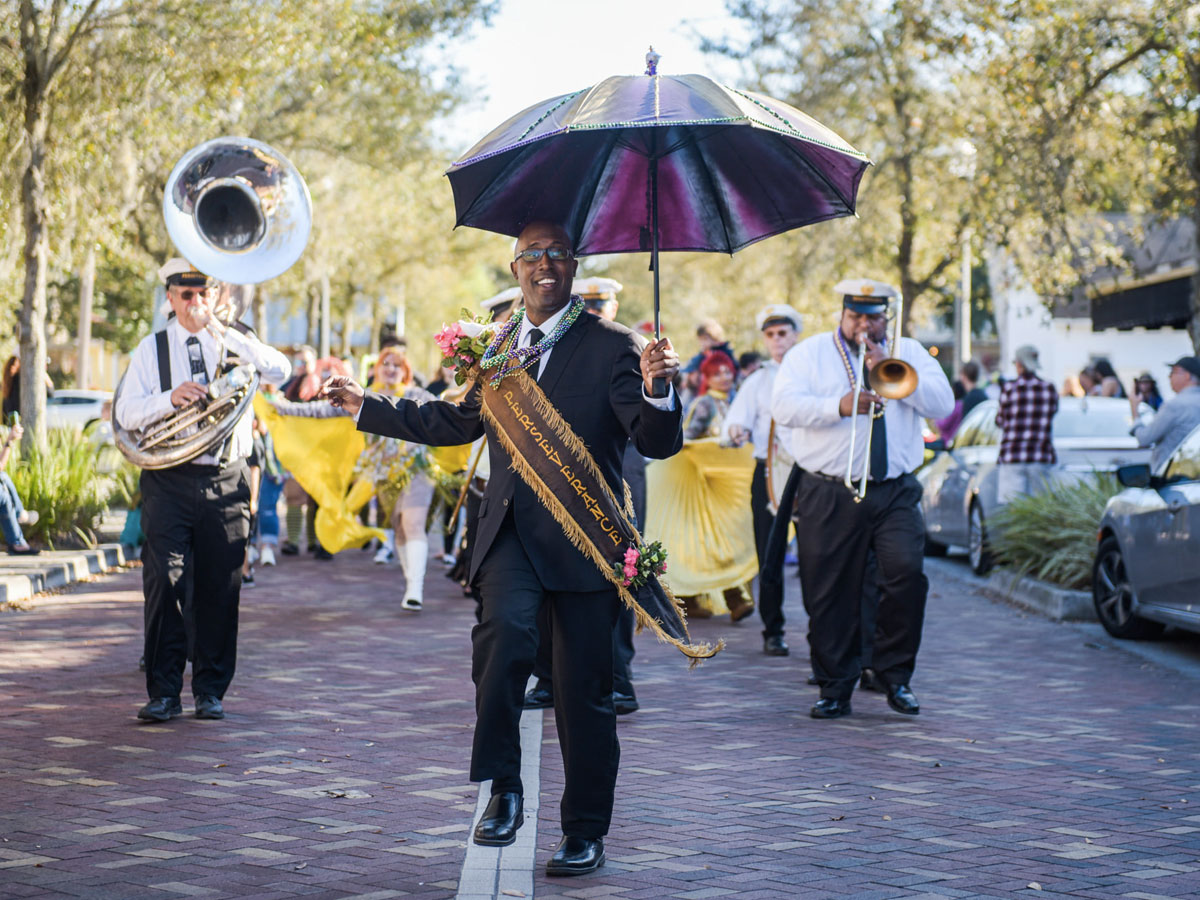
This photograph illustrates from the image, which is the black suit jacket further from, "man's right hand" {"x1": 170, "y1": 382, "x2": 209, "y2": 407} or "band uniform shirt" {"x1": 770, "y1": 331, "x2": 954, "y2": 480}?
"band uniform shirt" {"x1": 770, "y1": 331, "x2": 954, "y2": 480}

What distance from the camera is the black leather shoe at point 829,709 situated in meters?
7.89

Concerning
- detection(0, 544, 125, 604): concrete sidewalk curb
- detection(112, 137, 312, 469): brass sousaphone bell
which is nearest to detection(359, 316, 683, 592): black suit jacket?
detection(112, 137, 312, 469): brass sousaphone bell

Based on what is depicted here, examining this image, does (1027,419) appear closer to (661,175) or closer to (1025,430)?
(1025,430)

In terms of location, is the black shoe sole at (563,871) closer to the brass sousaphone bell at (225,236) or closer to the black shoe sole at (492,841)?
the black shoe sole at (492,841)

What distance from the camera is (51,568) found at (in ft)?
43.0

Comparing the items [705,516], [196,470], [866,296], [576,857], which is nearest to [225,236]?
[196,470]

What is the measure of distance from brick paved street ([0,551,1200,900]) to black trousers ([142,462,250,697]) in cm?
29

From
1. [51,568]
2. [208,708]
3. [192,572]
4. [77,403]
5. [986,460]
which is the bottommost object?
[208,708]

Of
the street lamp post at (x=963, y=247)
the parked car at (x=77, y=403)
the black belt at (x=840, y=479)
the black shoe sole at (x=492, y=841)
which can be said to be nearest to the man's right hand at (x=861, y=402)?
the black belt at (x=840, y=479)

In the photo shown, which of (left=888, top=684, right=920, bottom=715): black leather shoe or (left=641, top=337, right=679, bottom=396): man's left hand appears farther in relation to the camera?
(left=888, top=684, right=920, bottom=715): black leather shoe

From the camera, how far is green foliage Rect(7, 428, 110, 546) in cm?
1467

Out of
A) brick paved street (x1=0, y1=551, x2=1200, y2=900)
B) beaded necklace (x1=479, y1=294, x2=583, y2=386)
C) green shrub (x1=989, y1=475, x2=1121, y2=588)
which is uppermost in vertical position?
beaded necklace (x1=479, y1=294, x2=583, y2=386)

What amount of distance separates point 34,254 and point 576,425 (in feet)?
38.7

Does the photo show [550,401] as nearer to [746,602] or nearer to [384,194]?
[746,602]
